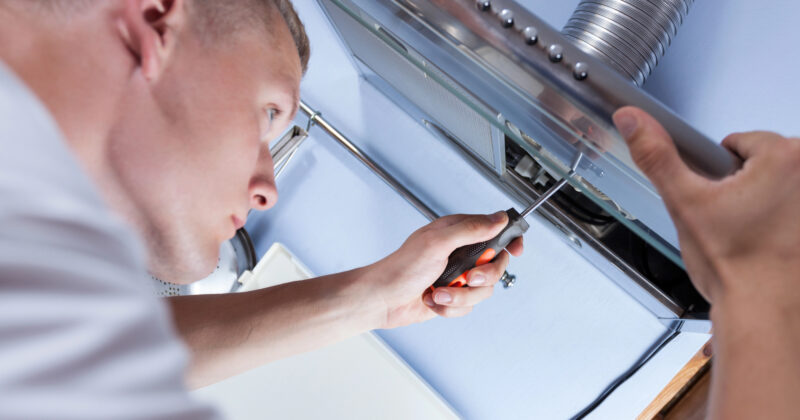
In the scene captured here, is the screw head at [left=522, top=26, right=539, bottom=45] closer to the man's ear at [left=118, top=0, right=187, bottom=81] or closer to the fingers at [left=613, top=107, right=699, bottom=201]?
the fingers at [left=613, top=107, right=699, bottom=201]

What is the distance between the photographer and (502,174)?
90cm

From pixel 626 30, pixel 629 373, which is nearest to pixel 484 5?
pixel 626 30

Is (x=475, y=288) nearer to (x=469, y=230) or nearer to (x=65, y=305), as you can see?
(x=469, y=230)

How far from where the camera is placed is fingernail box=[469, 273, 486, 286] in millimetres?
776

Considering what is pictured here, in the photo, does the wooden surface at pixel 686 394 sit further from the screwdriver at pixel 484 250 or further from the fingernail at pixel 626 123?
the fingernail at pixel 626 123

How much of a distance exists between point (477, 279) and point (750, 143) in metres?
0.43

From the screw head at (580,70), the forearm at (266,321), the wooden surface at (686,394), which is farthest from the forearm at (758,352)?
the wooden surface at (686,394)

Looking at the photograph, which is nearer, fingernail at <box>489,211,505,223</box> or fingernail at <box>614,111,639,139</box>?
fingernail at <box>614,111,639,139</box>

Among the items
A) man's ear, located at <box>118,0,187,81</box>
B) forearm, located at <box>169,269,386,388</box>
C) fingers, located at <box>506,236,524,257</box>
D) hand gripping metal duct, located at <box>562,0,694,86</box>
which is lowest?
forearm, located at <box>169,269,386,388</box>

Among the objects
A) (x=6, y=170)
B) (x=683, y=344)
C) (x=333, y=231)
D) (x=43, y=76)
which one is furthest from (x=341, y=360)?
(x=6, y=170)

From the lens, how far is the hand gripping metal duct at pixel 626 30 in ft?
2.07

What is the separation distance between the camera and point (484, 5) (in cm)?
45

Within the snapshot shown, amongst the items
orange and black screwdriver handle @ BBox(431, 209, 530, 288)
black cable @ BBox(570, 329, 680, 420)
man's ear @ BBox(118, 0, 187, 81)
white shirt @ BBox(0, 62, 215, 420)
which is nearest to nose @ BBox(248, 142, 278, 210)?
man's ear @ BBox(118, 0, 187, 81)

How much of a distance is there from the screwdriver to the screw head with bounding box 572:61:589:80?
27cm
